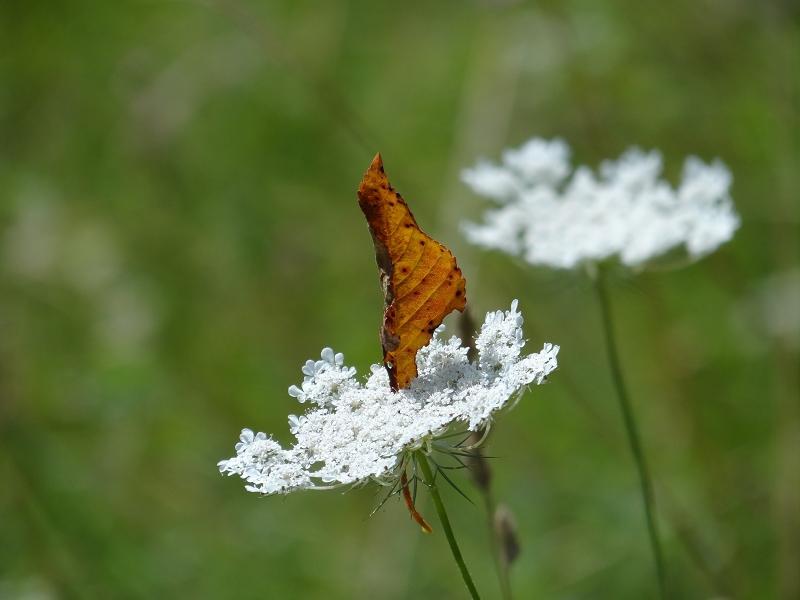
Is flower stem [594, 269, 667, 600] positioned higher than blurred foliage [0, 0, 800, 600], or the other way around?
blurred foliage [0, 0, 800, 600]

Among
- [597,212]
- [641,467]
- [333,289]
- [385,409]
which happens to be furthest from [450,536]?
[333,289]

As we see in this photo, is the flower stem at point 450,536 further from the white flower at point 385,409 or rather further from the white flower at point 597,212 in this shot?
the white flower at point 597,212

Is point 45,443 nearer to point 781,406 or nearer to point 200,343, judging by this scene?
point 200,343

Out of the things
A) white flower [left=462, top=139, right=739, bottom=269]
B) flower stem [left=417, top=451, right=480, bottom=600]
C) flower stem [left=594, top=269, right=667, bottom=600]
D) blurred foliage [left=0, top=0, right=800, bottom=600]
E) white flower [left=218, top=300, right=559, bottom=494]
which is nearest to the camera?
flower stem [left=417, top=451, right=480, bottom=600]

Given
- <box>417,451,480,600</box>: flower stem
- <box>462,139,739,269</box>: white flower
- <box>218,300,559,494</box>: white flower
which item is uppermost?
<box>462,139,739,269</box>: white flower

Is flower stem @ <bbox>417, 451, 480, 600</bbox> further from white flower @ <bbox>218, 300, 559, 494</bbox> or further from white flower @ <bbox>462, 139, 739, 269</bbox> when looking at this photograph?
white flower @ <bbox>462, 139, 739, 269</bbox>

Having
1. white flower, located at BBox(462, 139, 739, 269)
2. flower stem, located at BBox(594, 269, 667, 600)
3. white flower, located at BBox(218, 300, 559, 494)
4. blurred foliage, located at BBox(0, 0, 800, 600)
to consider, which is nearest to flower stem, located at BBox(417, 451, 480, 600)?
A: white flower, located at BBox(218, 300, 559, 494)

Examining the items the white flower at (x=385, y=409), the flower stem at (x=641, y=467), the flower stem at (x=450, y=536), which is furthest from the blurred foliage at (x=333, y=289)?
the flower stem at (x=450, y=536)

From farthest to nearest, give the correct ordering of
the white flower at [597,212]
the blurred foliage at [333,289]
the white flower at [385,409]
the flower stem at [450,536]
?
the blurred foliage at [333,289] < the white flower at [597,212] < the white flower at [385,409] < the flower stem at [450,536]

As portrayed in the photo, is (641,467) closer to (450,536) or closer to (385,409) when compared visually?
(385,409)
